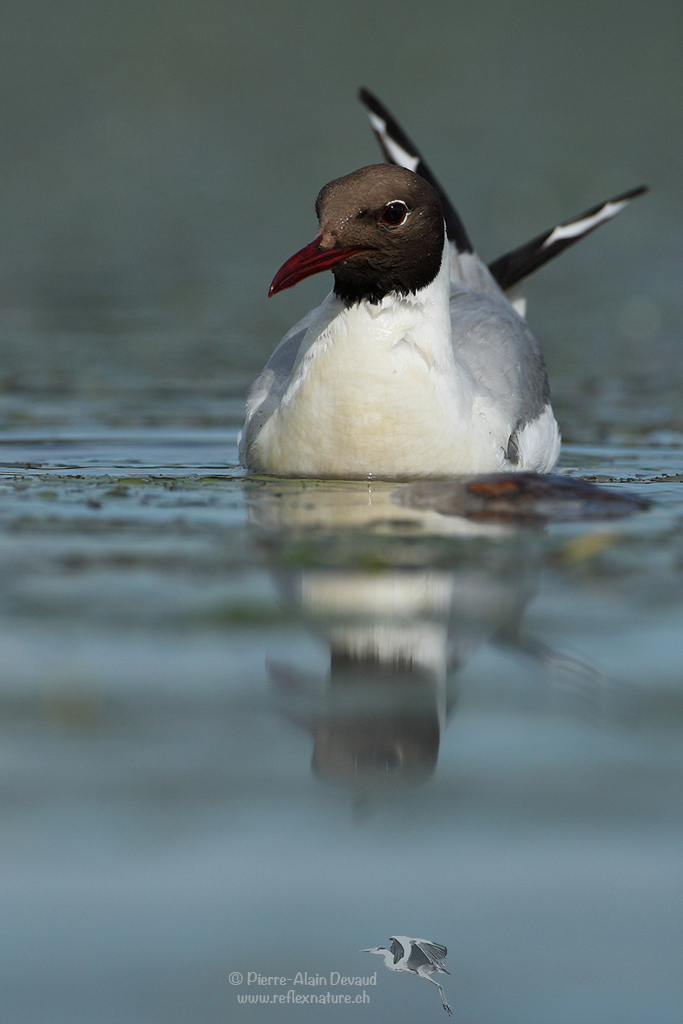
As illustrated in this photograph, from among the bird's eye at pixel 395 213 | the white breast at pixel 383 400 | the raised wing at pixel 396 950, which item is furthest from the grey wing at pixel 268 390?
the raised wing at pixel 396 950

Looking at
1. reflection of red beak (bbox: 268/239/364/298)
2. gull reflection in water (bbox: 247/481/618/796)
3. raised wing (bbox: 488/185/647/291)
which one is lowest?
gull reflection in water (bbox: 247/481/618/796)

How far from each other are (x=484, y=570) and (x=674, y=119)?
81.9ft

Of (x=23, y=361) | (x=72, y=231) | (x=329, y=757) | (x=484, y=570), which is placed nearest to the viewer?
(x=329, y=757)

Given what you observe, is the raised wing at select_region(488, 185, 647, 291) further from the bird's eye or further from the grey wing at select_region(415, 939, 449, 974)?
the grey wing at select_region(415, 939, 449, 974)

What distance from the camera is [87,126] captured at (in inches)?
1005

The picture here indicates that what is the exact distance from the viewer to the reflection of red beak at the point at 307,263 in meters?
4.81

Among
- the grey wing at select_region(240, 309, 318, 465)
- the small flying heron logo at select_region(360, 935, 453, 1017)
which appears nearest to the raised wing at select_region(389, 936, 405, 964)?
the small flying heron logo at select_region(360, 935, 453, 1017)

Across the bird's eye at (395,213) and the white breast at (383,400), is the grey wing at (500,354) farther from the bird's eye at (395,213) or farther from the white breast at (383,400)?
the bird's eye at (395,213)

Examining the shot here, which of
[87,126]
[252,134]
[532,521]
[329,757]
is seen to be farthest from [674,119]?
[329,757]

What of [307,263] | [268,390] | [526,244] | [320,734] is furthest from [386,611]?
[526,244]

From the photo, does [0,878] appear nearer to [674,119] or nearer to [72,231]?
[72,231]

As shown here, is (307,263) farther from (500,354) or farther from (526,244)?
(526,244)

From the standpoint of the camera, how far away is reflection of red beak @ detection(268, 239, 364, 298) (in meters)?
4.81

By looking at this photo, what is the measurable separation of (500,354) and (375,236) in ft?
4.24
